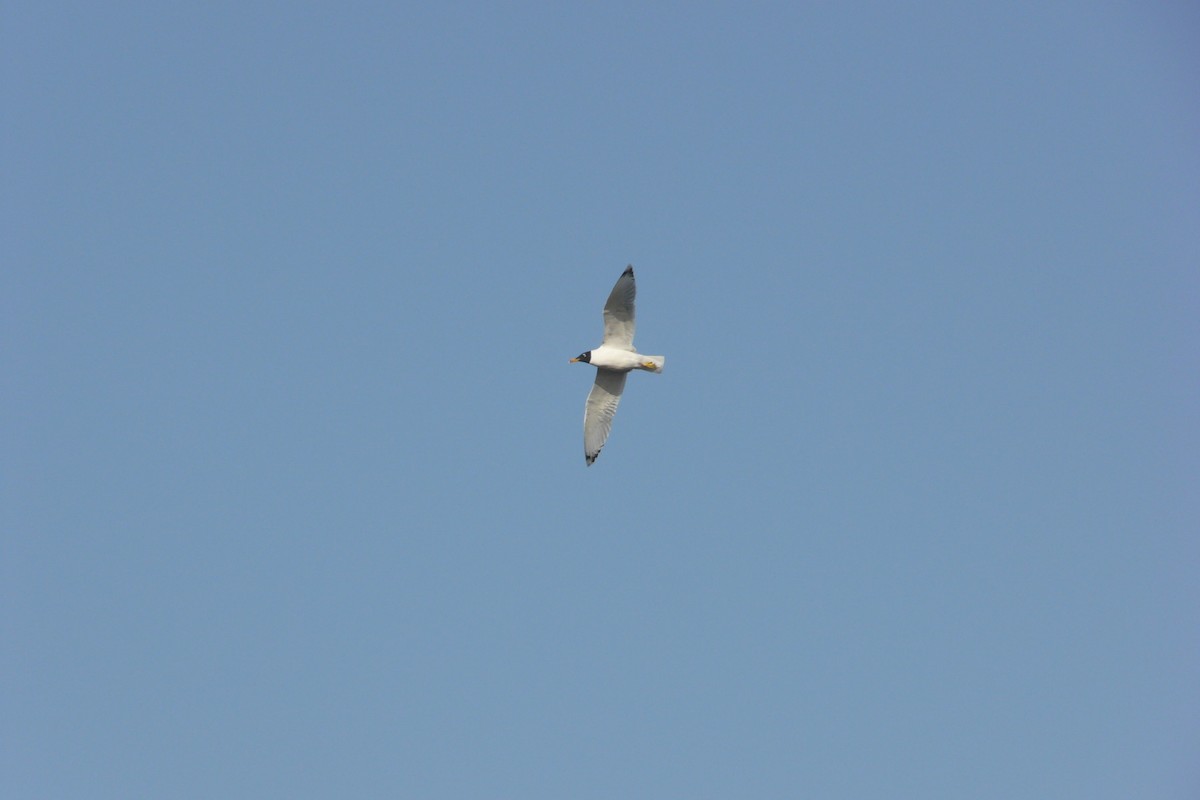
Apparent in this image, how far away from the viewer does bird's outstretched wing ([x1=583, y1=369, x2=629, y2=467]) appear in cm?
5028

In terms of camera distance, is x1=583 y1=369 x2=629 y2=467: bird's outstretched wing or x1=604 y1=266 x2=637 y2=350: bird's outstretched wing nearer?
x1=604 y1=266 x2=637 y2=350: bird's outstretched wing

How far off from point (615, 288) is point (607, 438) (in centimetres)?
383

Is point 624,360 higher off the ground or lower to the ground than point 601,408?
higher

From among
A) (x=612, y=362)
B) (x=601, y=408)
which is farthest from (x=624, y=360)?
(x=601, y=408)

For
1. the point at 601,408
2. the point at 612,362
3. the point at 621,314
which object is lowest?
the point at 601,408

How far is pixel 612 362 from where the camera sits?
49.8 meters

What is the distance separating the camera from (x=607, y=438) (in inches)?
1986

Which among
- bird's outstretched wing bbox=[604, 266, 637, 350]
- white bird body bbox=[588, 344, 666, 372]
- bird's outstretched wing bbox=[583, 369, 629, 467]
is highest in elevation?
bird's outstretched wing bbox=[604, 266, 637, 350]

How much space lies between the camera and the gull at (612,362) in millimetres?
49469

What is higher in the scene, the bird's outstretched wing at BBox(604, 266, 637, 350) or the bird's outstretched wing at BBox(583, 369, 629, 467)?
the bird's outstretched wing at BBox(604, 266, 637, 350)

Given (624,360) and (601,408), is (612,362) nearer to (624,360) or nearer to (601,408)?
(624,360)

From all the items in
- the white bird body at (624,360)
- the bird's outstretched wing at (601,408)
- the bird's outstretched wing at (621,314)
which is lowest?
the bird's outstretched wing at (601,408)

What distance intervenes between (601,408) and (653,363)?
1809 mm

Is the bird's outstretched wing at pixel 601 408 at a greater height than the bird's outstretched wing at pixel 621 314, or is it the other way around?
the bird's outstretched wing at pixel 621 314
